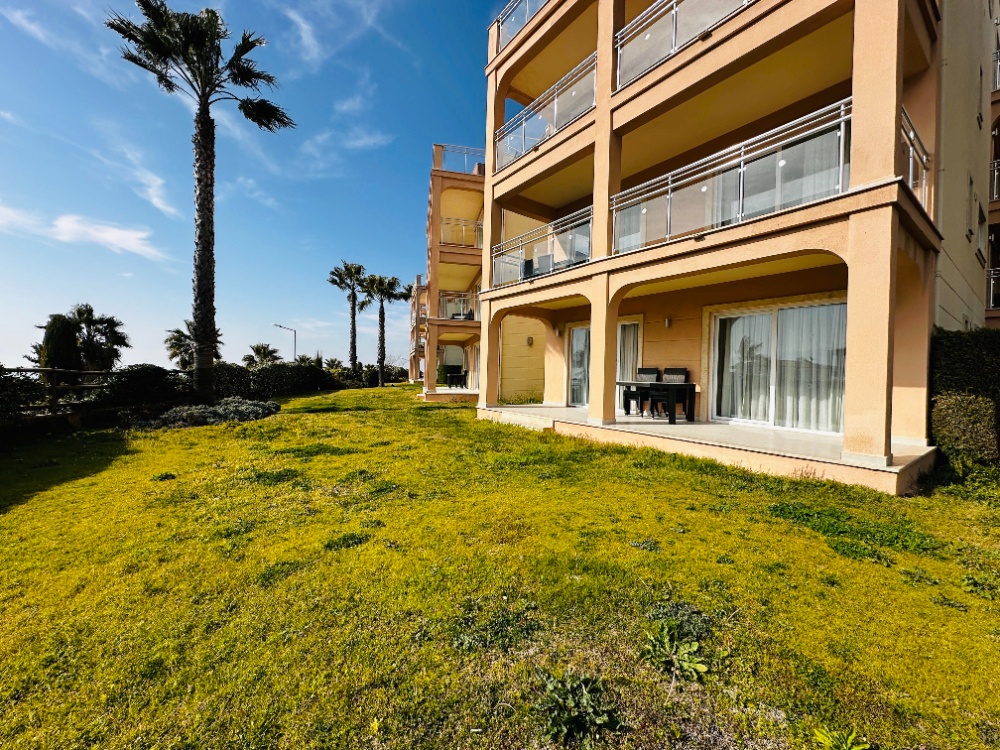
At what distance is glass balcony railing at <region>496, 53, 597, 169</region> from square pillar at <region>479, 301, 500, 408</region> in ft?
15.1

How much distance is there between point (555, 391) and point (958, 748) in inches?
463

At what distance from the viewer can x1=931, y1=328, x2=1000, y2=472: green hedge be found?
5.85 metres

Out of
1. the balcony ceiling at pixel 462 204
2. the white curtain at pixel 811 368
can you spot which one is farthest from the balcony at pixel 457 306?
the white curtain at pixel 811 368

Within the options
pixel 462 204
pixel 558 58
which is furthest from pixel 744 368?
pixel 462 204

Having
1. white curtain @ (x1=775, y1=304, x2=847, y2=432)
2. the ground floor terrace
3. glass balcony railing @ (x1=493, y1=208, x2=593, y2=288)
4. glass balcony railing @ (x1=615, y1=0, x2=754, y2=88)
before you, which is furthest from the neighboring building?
glass balcony railing @ (x1=493, y1=208, x2=593, y2=288)

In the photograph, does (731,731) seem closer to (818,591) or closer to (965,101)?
(818,591)

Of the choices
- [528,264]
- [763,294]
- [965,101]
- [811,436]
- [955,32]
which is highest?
[955,32]

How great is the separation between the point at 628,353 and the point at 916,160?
21.1 ft

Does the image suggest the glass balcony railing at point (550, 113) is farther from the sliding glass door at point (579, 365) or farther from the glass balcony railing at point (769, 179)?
the sliding glass door at point (579, 365)

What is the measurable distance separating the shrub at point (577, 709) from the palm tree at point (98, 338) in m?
29.9

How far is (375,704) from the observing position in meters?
1.96

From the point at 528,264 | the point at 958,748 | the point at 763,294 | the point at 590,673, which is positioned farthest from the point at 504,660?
the point at 528,264

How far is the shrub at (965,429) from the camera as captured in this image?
5816mm

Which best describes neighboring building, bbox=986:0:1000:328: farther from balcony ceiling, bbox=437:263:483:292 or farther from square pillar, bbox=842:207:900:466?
balcony ceiling, bbox=437:263:483:292
